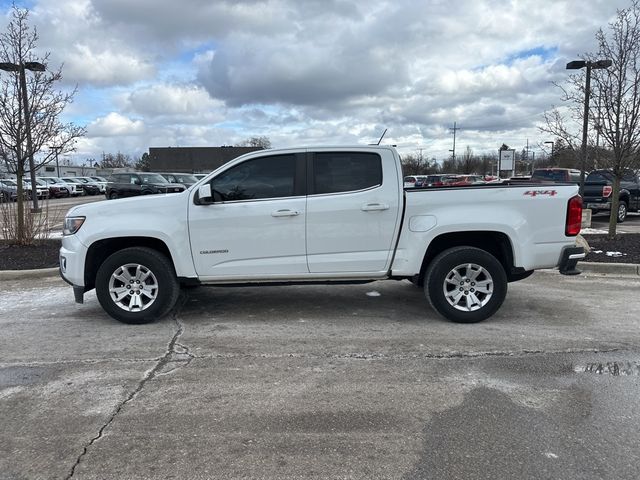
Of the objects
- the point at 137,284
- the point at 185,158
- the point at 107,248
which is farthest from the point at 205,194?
the point at 185,158

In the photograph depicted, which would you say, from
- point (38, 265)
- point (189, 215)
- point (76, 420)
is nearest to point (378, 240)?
point (189, 215)

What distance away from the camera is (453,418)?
337cm

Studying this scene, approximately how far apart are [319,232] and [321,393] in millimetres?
2001

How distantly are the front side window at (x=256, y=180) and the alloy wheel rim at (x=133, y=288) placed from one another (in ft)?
3.89

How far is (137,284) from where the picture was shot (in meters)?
5.43

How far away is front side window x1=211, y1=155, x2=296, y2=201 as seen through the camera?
542 centimetres

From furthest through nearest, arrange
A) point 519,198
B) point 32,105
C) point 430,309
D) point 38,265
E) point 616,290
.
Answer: point 32,105, point 38,265, point 616,290, point 430,309, point 519,198

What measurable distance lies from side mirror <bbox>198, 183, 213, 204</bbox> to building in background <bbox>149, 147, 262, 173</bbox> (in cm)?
6321

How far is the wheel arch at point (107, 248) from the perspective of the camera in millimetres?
5467

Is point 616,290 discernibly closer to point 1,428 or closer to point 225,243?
point 225,243

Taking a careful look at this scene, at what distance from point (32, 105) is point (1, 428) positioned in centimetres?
834

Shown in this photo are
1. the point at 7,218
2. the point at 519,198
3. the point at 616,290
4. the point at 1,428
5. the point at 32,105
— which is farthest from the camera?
the point at 7,218

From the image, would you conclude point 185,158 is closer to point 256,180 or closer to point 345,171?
point 256,180

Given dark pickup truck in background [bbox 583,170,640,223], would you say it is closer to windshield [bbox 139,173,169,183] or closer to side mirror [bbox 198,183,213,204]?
side mirror [bbox 198,183,213,204]
